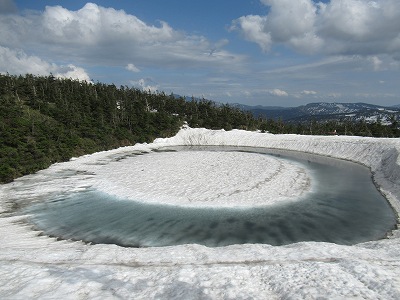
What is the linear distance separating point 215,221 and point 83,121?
74614 mm

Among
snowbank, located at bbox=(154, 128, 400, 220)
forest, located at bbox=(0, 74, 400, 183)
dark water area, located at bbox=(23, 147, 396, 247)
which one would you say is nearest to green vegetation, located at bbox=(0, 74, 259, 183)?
forest, located at bbox=(0, 74, 400, 183)

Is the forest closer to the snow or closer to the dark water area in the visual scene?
the dark water area

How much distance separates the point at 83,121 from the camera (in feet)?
297

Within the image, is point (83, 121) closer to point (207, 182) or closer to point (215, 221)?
point (207, 182)

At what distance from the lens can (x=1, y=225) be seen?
2673cm

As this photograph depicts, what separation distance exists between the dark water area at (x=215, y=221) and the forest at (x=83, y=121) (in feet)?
66.9

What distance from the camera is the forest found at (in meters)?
60.1

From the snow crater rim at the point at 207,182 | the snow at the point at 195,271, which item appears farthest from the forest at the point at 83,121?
the snow at the point at 195,271

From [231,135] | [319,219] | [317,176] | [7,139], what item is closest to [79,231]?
[319,219]

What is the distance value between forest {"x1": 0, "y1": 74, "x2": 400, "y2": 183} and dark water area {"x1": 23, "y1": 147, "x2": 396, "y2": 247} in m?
20.4

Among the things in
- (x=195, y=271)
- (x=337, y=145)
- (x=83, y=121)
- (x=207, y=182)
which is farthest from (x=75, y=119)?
(x=195, y=271)

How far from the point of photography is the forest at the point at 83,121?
60.1 meters

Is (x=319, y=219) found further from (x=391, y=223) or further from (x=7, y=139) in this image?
(x=7, y=139)

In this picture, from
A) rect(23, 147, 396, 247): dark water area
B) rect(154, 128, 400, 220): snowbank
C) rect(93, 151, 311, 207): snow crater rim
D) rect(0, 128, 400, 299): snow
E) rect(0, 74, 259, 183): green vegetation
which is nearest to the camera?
rect(0, 128, 400, 299): snow
